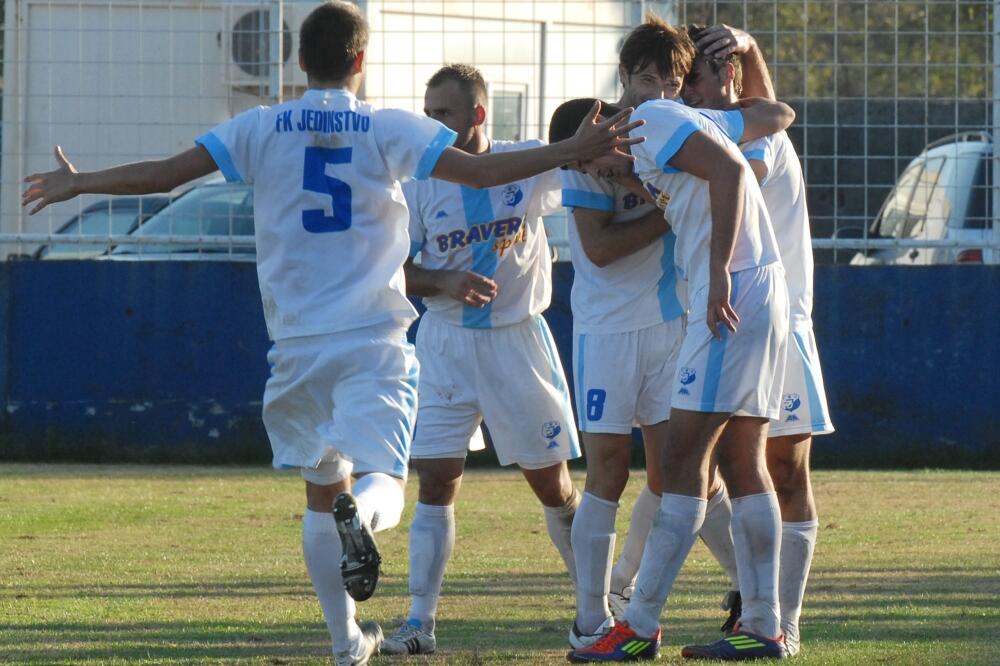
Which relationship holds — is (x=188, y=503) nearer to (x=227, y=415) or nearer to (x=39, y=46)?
(x=227, y=415)

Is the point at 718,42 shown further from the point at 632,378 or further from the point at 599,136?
the point at 632,378

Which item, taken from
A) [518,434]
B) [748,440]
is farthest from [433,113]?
[748,440]

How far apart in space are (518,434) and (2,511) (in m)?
4.40

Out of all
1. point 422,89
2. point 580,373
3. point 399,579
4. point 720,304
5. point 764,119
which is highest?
point 422,89

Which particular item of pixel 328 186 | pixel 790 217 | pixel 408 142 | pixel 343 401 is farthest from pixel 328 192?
pixel 790 217

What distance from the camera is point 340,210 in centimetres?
486

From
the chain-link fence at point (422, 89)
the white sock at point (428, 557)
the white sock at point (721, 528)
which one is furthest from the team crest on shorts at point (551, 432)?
the chain-link fence at point (422, 89)

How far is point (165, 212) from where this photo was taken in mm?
12047

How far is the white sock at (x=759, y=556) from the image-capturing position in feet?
17.0

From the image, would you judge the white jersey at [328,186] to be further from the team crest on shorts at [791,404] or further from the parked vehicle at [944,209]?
the parked vehicle at [944,209]

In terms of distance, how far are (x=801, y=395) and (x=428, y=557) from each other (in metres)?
1.42

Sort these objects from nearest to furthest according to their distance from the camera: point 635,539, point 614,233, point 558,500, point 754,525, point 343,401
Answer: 1. point 343,401
2. point 754,525
3. point 614,233
4. point 558,500
5. point 635,539

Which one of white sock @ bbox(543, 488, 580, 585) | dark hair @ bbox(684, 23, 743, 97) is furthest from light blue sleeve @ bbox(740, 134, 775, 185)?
white sock @ bbox(543, 488, 580, 585)

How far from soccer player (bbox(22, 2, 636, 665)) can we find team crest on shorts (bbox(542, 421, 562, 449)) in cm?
115
